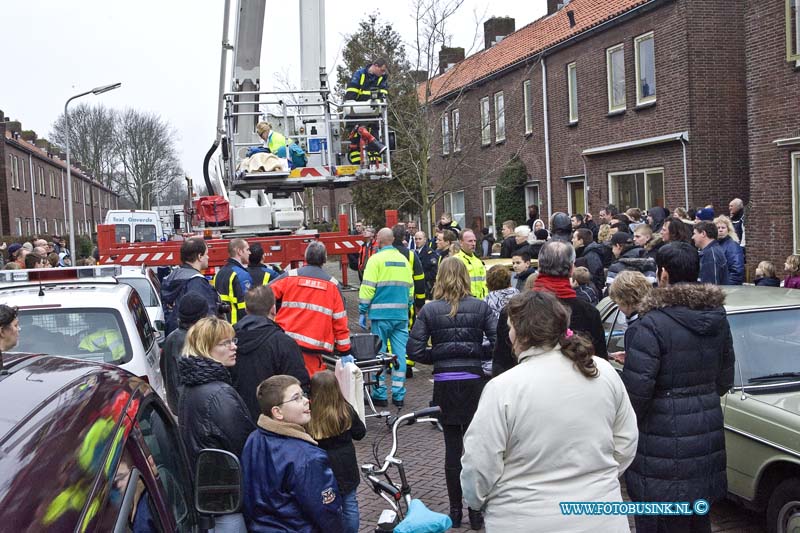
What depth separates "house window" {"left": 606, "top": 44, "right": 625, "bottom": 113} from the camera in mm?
21312

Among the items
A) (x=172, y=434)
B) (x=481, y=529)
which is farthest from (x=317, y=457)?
(x=481, y=529)

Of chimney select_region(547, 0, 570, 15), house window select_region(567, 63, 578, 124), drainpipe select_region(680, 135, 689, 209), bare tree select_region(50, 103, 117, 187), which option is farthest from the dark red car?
bare tree select_region(50, 103, 117, 187)

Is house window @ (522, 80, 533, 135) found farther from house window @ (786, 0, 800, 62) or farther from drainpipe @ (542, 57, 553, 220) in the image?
house window @ (786, 0, 800, 62)

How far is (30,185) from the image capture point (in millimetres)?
50750

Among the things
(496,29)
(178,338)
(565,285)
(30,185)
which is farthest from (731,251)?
(30,185)

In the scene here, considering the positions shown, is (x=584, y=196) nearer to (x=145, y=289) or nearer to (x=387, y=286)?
(x=145, y=289)

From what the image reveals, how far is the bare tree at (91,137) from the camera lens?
220ft

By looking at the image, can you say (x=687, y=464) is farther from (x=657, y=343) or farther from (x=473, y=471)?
(x=473, y=471)

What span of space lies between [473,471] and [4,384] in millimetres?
1611

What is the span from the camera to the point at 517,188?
89.0 feet

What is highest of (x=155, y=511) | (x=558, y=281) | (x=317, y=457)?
(x=558, y=281)

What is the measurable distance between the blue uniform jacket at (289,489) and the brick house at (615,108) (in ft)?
54.6

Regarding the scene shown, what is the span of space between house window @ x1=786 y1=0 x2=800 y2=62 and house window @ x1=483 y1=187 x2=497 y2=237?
15.2 meters

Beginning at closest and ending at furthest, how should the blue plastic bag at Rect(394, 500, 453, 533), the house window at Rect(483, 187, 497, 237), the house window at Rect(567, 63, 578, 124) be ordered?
the blue plastic bag at Rect(394, 500, 453, 533) → the house window at Rect(567, 63, 578, 124) → the house window at Rect(483, 187, 497, 237)
